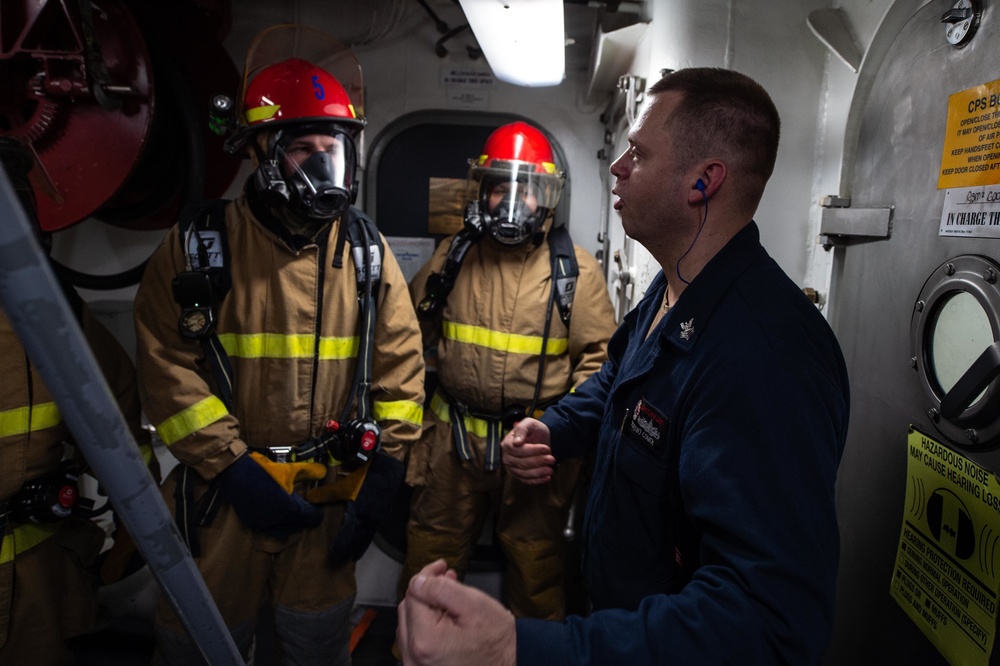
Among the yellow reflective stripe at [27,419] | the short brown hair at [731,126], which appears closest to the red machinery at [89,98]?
the yellow reflective stripe at [27,419]

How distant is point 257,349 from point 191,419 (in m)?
0.30

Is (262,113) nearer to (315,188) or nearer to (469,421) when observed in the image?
(315,188)

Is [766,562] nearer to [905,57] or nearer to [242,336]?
[905,57]

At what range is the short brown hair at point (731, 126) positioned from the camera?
3.86ft

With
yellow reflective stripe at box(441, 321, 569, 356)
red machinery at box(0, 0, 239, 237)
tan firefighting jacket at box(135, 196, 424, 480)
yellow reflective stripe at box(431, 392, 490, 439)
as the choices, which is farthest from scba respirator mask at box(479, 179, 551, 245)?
red machinery at box(0, 0, 239, 237)

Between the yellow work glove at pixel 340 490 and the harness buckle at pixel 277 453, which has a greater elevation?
the harness buckle at pixel 277 453

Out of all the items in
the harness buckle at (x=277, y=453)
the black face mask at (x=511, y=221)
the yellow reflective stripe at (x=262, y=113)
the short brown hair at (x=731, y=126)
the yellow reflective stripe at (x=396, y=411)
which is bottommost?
the harness buckle at (x=277, y=453)

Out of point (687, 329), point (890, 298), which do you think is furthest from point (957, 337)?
point (687, 329)

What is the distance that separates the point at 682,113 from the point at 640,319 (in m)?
0.53

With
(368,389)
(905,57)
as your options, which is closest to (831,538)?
(905,57)

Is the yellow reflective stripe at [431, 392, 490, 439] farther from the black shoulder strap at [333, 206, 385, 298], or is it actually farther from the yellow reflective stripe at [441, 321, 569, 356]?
the black shoulder strap at [333, 206, 385, 298]

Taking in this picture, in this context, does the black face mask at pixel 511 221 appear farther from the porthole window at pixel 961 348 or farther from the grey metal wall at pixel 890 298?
the porthole window at pixel 961 348

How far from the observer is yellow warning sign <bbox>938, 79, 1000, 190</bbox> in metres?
0.92

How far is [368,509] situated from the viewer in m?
2.04
